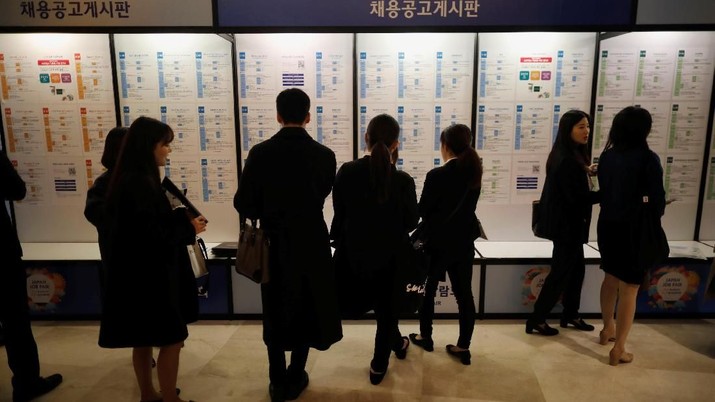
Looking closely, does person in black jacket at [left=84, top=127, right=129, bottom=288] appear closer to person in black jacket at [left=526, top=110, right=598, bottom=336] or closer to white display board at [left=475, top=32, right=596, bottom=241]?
person in black jacket at [left=526, top=110, right=598, bottom=336]

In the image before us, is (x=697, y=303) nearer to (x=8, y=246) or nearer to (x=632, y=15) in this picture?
(x=632, y=15)

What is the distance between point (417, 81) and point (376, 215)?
1.87 meters

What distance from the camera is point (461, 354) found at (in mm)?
3398

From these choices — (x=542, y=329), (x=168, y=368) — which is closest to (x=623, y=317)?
(x=542, y=329)

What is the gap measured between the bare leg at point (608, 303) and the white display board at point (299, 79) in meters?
2.23

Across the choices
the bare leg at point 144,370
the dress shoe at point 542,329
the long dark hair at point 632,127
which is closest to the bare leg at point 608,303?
the dress shoe at point 542,329

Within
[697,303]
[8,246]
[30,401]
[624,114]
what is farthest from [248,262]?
[697,303]

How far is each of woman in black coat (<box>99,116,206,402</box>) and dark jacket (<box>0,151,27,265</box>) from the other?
2.47ft

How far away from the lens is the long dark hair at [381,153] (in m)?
2.78

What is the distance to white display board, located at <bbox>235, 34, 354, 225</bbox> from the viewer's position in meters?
4.23

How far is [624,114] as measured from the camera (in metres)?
3.11

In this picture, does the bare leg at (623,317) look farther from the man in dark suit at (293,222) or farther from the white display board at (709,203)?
the man in dark suit at (293,222)

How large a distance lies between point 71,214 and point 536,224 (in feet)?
12.9

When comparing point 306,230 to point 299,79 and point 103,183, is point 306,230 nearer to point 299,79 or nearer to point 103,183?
point 103,183
